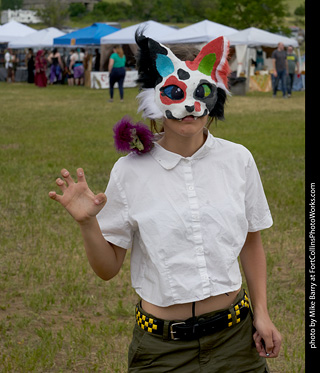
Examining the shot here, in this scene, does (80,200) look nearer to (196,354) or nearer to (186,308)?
(186,308)

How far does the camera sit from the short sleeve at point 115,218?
97.5 inches

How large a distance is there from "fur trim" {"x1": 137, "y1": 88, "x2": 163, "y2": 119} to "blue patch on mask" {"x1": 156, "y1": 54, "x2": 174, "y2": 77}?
9 centimetres

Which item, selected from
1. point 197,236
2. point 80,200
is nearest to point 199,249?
point 197,236

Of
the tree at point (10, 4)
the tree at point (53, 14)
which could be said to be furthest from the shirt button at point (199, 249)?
the tree at point (10, 4)

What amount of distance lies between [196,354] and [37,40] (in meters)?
35.9

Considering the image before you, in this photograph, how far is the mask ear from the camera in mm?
2518

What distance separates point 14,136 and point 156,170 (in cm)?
1199

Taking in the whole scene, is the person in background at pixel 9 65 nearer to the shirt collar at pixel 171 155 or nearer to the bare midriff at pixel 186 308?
the shirt collar at pixel 171 155

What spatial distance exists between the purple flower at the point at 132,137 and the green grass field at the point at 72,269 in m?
2.06

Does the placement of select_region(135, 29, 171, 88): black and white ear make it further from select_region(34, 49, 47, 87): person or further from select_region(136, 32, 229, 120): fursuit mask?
select_region(34, 49, 47, 87): person

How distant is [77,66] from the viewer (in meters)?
34.4

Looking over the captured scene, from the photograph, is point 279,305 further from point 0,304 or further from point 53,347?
point 0,304

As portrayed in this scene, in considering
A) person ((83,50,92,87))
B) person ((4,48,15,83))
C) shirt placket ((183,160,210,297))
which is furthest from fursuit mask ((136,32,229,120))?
person ((4,48,15,83))

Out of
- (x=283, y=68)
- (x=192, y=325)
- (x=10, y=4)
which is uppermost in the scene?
(x=192, y=325)
